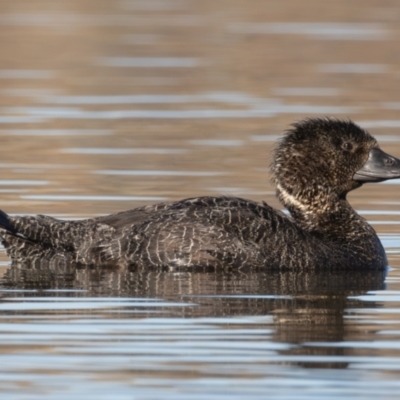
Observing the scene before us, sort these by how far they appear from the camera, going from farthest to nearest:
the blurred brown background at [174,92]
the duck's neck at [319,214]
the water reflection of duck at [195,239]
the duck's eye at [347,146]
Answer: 1. the blurred brown background at [174,92]
2. the duck's eye at [347,146]
3. the duck's neck at [319,214]
4. the water reflection of duck at [195,239]

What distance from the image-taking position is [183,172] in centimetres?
1574

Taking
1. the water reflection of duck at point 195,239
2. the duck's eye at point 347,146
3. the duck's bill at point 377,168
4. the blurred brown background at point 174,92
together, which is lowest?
the water reflection of duck at point 195,239

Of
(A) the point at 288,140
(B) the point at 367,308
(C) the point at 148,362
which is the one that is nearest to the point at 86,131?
(A) the point at 288,140

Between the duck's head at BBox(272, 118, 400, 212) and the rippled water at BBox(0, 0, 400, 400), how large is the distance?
74 centimetres

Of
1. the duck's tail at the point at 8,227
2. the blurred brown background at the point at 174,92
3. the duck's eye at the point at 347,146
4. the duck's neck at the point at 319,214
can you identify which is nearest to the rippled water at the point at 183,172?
the blurred brown background at the point at 174,92

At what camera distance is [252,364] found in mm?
8258

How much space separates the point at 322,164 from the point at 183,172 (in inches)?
150

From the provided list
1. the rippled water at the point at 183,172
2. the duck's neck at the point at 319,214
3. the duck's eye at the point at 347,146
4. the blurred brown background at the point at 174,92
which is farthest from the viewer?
the blurred brown background at the point at 174,92

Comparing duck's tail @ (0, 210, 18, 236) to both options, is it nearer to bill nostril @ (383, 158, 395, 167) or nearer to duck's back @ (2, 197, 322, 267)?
duck's back @ (2, 197, 322, 267)

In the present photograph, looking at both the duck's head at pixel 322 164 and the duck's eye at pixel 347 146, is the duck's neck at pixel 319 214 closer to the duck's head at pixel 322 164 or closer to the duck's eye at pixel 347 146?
the duck's head at pixel 322 164

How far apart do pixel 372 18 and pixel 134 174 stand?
1684cm

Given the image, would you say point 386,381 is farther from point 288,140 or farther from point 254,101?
point 254,101

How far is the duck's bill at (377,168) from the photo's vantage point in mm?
12164

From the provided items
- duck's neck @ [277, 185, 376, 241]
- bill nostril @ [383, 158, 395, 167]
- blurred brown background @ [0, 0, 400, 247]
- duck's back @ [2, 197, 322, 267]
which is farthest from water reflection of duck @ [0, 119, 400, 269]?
blurred brown background @ [0, 0, 400, 247]
